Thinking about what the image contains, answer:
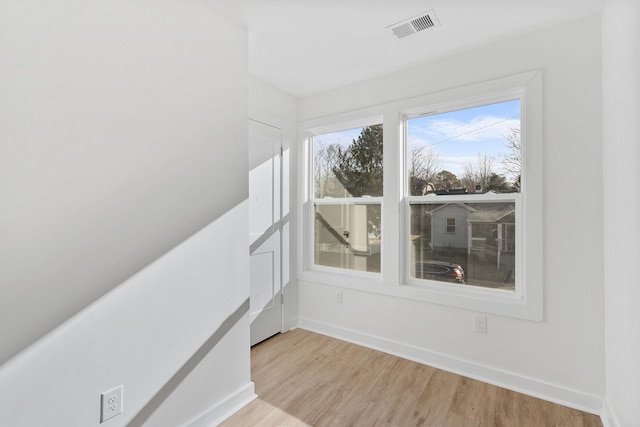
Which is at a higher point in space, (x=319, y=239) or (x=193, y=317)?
(x=319, y=239)

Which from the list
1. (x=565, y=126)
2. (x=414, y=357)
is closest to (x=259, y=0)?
(x=565, y=126)

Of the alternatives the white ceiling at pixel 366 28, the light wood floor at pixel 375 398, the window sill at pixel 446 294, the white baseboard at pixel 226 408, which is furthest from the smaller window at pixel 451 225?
the white baseboard at pixel 226 408

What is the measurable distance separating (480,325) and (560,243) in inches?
31.4

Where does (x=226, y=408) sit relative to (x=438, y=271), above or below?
below

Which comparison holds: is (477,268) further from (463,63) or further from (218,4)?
(218,4)

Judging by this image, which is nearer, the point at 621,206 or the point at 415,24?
the point at 621,206

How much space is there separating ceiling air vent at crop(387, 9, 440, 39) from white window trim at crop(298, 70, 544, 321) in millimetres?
545

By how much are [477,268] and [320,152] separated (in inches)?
74.6

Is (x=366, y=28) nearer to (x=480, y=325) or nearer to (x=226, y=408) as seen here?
(x=480, y=325)

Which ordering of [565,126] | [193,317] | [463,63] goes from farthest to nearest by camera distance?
1. [463,63]
2. [565,126]
3. [193,317]

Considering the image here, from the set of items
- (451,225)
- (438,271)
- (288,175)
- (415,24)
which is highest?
(415,24)

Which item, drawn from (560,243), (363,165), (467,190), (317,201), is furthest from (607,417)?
(317,201)

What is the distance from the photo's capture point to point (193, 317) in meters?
1.75

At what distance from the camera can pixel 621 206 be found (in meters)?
1.58
